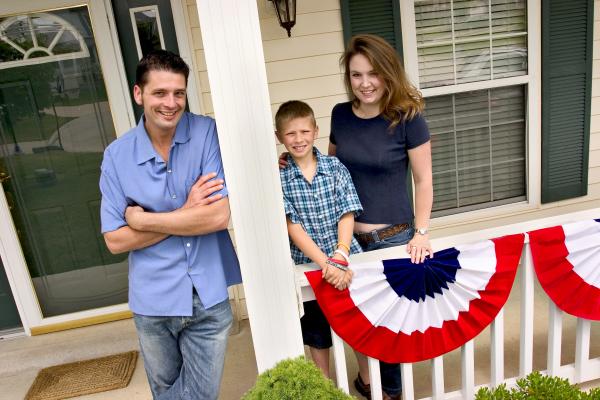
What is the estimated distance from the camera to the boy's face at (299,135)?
1.69 m

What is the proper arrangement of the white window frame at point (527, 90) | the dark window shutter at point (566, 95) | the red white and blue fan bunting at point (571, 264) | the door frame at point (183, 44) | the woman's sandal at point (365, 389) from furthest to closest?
1. the dark window shutter at point (566, 95)
2. the white window frame at point (527, 90)
3. the door frame at point (183, 44)
4. the woman's sandal at point (365, 389)
5. the red white and blue fan bunting at point (571, 264)

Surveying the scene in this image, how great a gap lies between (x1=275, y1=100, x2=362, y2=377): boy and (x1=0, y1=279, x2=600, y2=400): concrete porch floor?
100 centimetres

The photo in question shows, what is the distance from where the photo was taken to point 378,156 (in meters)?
1.77

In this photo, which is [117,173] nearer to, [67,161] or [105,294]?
[67,161]

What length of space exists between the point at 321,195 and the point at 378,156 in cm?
26

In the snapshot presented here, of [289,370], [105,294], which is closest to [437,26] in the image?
[289,370]

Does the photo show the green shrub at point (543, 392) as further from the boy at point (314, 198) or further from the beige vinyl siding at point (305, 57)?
the beige vinyl siding at point (305, 57)

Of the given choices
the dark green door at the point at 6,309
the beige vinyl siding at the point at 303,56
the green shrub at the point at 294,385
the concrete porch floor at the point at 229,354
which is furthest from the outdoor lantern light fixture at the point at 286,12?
the dark green door at the point at 6,309

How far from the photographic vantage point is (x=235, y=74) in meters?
1.40

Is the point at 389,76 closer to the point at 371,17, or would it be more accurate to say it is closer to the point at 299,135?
the point at 299,135

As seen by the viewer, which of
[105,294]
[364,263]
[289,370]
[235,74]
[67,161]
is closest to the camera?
[289,370]

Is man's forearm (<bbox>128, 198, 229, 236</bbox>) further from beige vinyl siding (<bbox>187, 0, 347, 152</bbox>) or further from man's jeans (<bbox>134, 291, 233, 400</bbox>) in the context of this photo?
beige vinyl siding (<bbox>187, 0, 347, 152</bbox>)

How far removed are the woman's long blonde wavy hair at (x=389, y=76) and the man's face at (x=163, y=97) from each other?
0.65 meters

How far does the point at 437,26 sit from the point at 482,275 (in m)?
2.00
